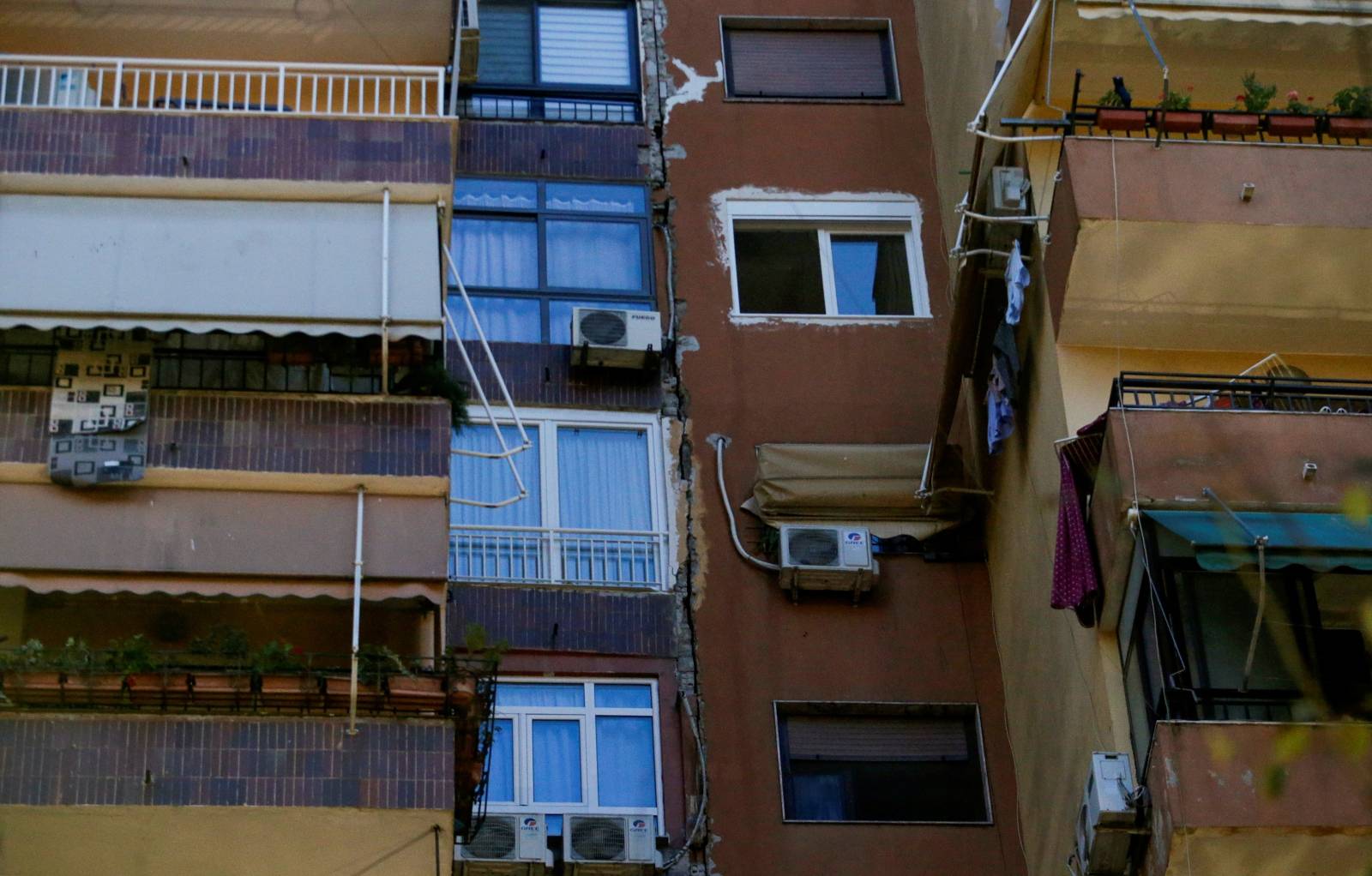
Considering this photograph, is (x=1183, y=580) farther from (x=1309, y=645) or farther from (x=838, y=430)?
(x=838, y=430)

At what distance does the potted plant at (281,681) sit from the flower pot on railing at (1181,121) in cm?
730

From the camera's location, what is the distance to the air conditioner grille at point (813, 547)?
53.9 feet

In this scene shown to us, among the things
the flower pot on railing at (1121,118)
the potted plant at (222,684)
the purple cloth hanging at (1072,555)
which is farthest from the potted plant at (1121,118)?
the potted plant at (222,684)

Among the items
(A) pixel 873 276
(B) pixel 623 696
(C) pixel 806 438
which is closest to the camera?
(B) pixel 623 696

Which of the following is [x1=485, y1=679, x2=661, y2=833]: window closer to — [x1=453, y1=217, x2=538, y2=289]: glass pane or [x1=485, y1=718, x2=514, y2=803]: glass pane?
[x1=485, y1=718, x2=514, y2=803]: glass pane

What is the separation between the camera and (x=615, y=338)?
17.2 m

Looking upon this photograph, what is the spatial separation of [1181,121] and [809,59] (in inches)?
208

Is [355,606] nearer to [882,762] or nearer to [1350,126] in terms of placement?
[882,762]

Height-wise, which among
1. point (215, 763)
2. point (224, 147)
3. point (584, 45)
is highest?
point (584, 45)

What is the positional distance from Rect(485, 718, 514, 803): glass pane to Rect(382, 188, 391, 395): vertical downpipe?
109 inches

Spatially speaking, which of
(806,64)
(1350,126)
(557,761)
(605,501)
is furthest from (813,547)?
(806,64)

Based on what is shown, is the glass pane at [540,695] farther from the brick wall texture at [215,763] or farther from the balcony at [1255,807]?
the balcony at [1255,807]

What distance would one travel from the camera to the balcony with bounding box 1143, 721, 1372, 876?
12.7 metres

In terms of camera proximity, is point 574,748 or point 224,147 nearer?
point 224,147
